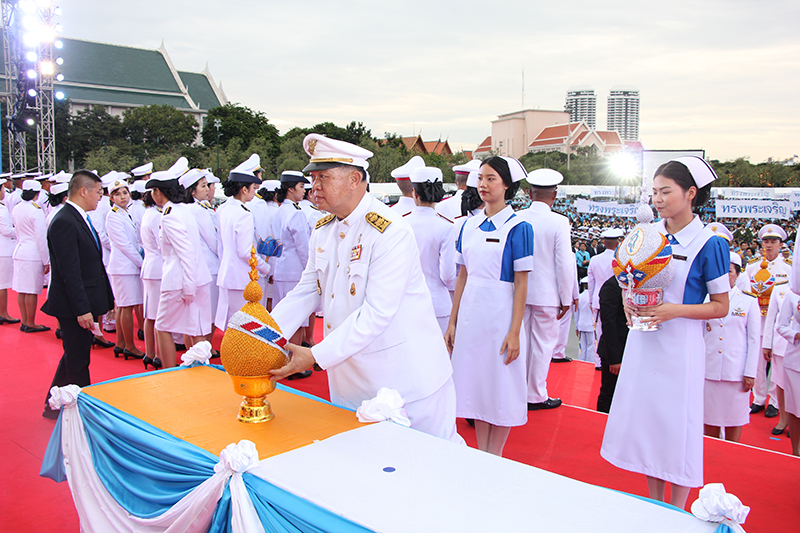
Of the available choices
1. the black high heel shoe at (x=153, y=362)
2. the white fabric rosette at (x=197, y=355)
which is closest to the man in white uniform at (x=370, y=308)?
the white fabric rosette at (x=197, y=355)

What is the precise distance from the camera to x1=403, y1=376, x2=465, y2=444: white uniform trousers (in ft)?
6.79

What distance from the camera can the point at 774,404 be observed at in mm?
5277

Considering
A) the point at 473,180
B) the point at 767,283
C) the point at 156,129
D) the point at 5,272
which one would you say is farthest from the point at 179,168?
the point at 156,129

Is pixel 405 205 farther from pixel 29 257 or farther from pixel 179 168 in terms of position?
pixel 29 257

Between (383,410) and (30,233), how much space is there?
7.09m

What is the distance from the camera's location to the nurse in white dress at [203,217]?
16.4ft

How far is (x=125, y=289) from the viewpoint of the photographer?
5.95 m

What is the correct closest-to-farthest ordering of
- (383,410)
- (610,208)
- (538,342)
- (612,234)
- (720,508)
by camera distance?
(720,508) → (383,410) → (538,342) → (612,234) → (610,208)

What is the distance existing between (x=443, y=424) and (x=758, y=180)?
3778 cm

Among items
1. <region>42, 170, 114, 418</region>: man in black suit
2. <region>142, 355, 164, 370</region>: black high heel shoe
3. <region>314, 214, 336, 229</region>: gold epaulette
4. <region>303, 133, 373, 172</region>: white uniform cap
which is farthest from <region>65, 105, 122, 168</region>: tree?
<region>303, 133, 373, 172</region>: white uniform cap

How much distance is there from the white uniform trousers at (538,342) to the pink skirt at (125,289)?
4.22 metres

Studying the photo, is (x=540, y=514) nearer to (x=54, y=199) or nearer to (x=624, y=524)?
(x=624, y=524)

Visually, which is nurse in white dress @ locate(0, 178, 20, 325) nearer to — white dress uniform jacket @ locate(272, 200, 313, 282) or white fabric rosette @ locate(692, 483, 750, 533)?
white dress uniform jacket @ locate(272, 200, 313, 282)

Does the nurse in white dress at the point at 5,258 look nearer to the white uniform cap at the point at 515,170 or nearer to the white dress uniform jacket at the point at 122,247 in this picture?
the white dress uniform jacket at the point at 122,247
